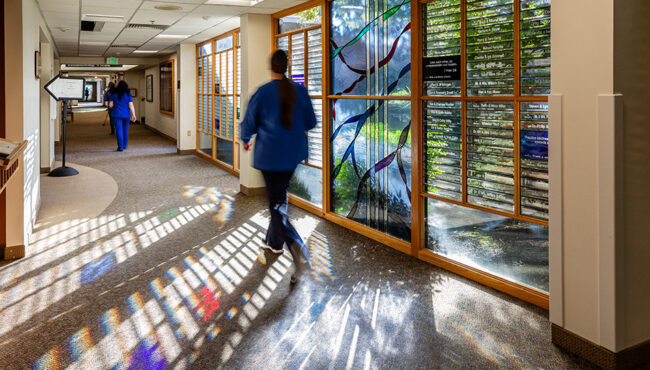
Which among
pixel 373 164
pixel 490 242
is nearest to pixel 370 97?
pixel 373 164

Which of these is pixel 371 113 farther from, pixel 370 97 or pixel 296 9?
pixel 296 9

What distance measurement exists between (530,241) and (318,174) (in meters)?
3.05

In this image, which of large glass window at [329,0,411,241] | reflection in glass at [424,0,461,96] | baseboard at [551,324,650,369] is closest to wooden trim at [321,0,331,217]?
large glass window at [329,0,411,241]

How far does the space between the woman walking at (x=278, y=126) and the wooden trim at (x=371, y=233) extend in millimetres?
1093

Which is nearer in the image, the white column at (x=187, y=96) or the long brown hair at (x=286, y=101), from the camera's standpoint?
the long brown hair at (x=286, y=101)

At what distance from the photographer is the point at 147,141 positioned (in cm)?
1443

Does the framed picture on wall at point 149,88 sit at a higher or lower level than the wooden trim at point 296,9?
higher

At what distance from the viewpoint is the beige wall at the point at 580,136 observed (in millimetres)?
2420

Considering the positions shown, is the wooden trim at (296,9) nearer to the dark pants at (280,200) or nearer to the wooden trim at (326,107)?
the wooden trim at (326,107)

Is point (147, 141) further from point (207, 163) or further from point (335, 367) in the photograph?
point (335, 367)

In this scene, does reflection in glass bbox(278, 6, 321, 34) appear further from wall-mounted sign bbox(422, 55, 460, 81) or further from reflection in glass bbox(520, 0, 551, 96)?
reflection in glass bbox(520, 0, 551, 96)

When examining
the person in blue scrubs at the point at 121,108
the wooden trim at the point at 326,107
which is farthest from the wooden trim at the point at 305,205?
the person in blue scrubs at the point at 121,108

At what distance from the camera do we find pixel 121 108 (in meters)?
11.6
